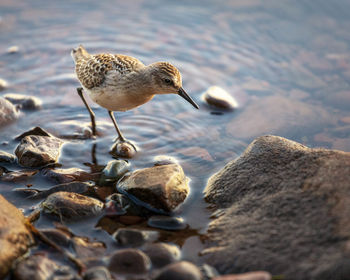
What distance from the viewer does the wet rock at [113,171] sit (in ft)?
21.6

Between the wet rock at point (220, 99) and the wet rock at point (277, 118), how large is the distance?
30 centimetres

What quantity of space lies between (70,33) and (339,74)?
6730 mm

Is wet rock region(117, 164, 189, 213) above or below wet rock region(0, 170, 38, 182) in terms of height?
above

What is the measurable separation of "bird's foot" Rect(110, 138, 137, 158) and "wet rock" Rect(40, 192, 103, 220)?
6.19 ft

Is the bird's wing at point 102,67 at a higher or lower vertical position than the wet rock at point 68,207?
higher

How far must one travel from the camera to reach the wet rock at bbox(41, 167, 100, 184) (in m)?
6.38

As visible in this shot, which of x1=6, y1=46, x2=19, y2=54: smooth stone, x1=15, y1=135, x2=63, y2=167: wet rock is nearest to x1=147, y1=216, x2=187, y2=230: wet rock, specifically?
x1=15, y1=135, x2=63, y2=167: wet rock

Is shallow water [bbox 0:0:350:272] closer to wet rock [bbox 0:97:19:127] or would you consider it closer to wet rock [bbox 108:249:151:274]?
wet rock [bbox 0:97:19:127]

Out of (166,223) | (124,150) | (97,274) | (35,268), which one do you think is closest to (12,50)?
(124,150)

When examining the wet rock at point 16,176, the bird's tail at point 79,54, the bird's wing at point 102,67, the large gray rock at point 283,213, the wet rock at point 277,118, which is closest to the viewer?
the large gray rock at point 283,213

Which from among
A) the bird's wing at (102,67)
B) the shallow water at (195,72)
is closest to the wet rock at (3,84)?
the shallow water at (195,72)

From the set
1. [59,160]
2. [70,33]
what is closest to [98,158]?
[59,160]

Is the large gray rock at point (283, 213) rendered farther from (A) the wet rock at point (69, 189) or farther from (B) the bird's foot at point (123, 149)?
(B) the bird's foot at point (123, 149)

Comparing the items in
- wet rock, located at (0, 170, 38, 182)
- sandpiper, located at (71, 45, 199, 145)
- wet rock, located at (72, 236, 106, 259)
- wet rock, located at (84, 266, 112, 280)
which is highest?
sandpiper, located at (71, 45, 199, 145)
